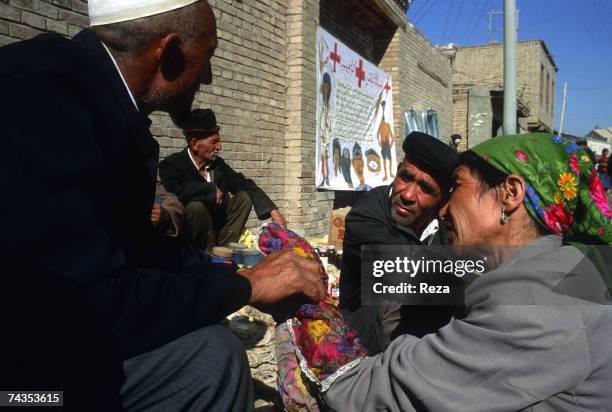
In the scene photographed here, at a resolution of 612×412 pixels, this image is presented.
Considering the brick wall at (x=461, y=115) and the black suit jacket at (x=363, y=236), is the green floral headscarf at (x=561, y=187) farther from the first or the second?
the brick wall at (x=461, y=115)

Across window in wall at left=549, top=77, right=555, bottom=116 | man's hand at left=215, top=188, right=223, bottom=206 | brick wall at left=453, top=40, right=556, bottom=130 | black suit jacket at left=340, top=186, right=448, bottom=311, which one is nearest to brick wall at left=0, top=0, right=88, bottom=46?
man's hand at left=215, top=188, right=223, bottom=206

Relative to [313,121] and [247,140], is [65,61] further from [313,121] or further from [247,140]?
[313,121]

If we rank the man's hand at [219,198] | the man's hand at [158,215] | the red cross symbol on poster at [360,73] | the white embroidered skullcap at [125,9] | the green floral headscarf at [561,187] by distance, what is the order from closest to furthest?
1. the white embroidered skullcap at [125,9]
2. the green floral headscarf at [561,187]
3. the man's hand at [158,215]
4. the man's hand at [219,198]
5. the red cross symbol on poster at [360,73]

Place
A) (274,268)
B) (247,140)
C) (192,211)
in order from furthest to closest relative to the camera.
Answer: (247,140) → (192,211) → (274,268)

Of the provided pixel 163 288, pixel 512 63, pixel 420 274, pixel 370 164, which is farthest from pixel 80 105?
pixel 512 63

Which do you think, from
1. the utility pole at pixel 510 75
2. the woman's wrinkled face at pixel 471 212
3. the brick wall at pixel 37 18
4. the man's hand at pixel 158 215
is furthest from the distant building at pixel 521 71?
the woman's wrinkled face at pixel 471 212

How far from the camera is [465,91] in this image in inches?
752

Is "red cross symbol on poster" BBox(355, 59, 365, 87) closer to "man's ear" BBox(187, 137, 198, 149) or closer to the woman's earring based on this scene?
"man's ear" BBox(187, 137, 198, 149)

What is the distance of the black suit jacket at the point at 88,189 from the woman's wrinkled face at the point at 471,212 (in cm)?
79

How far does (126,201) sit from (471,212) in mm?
1084

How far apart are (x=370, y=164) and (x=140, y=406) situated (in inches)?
332

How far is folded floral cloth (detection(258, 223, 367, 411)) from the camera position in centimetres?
148

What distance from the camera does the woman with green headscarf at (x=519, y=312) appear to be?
1.15 m

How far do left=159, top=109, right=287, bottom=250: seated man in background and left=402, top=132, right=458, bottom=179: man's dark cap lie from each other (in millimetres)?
1967
